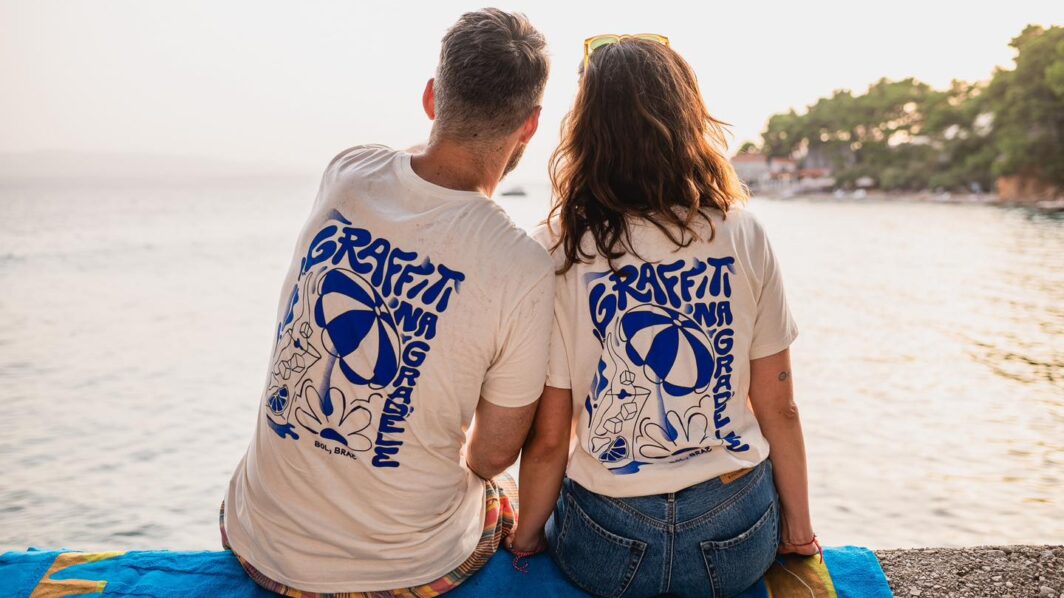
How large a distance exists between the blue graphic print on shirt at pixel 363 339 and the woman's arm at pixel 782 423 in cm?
63

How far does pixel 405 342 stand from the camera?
4.28ft

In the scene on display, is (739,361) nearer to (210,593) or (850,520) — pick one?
(210,593)

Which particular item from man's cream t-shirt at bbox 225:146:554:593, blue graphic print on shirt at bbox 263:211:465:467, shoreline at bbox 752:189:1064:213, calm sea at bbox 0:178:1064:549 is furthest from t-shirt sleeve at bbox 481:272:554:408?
shoreline at bbox 752:189:1064:213

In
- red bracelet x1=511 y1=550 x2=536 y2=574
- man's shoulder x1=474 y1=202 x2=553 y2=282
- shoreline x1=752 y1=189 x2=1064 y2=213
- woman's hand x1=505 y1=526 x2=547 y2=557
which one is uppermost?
man's shoulder x1=474 y1=202 x2=553 y2=282

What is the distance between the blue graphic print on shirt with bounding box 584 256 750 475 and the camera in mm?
1412

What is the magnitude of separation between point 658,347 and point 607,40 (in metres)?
0.60

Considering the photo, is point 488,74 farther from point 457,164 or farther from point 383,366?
point 383,366

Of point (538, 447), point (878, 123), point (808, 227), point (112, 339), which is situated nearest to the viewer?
point (538, 447)

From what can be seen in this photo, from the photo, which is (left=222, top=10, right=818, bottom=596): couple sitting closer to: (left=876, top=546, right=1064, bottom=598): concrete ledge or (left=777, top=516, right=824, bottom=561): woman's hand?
(left=777, top=516, right=824, bottom=561): woman's hand

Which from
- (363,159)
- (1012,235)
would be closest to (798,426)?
(363,159)

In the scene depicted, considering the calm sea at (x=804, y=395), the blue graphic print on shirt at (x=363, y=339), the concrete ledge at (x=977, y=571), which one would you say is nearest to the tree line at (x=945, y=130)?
the calm sea at (x=804, y=395)

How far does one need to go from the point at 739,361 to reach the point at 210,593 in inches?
42.9

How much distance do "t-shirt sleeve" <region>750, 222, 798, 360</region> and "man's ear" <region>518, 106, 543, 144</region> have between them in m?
0.47

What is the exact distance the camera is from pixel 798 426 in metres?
1.53
